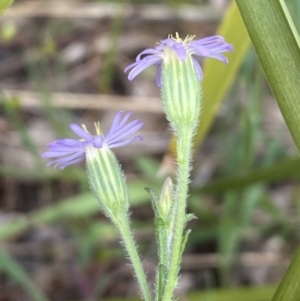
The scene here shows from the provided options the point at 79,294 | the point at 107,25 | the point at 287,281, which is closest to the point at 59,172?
the point at 79,294

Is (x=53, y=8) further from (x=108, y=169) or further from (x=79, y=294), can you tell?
(x=108, y=169)

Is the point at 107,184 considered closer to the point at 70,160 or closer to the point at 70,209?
the point at 70,160

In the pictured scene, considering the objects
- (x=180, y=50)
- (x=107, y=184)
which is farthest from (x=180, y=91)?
(x=107, y=184)

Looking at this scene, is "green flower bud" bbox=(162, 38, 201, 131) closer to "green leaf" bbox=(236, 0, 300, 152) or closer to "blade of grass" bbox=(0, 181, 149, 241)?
"green leaf" bbox=(236, 0, 300, 152)

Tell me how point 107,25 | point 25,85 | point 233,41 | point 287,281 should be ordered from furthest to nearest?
point 107,25 → point 25,85 → point 233,41 → point 287,281

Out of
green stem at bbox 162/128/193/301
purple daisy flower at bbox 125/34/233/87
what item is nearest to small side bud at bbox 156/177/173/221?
green stem at bbox 162/128/193/301

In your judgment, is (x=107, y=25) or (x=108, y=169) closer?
(x=108, y=169)
